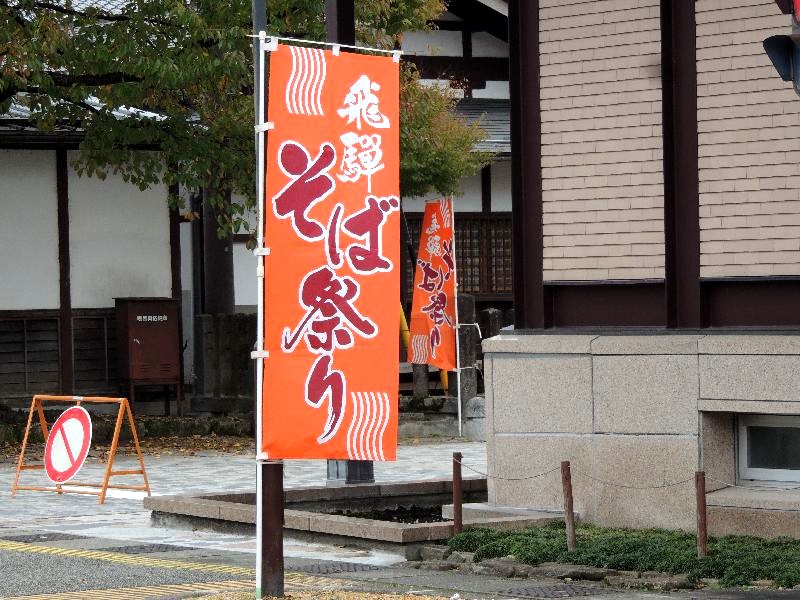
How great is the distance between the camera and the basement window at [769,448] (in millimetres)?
13516

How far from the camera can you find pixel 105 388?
27891 millimetres

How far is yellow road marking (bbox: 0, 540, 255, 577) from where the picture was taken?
12.2m

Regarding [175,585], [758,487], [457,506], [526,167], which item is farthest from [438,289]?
[175,585]

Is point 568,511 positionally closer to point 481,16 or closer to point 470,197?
point 470,197

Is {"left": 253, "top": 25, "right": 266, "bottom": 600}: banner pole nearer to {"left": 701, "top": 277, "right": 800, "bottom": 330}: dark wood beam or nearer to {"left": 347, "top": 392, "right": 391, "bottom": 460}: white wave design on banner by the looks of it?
{"left": 347, "top": 392, "right": 391, "bottom": 460}: white wave design on banner

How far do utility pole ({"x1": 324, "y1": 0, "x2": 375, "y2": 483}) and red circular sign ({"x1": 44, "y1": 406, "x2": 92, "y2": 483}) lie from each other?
252 centimetres

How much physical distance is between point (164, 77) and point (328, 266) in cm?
1181

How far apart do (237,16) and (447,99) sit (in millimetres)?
9618

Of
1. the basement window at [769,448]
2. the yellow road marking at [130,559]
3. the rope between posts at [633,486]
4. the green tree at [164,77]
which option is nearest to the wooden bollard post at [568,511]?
the rope between posts at [633,486]

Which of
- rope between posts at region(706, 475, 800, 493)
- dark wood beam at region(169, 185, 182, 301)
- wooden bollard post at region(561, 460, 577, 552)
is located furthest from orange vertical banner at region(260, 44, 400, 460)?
dark wood beam at region(169, 185, 182, 301)

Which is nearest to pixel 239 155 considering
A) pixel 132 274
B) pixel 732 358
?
pixel 132 274

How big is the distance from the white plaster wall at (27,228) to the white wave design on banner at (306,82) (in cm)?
1724

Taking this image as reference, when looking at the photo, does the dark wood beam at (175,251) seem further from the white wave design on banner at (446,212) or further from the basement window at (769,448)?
the basement window at (769,448)

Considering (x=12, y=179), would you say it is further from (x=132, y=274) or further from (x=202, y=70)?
(x=202, y=70)
